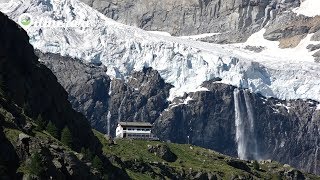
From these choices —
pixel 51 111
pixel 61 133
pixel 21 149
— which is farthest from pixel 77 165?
pixel 51 111

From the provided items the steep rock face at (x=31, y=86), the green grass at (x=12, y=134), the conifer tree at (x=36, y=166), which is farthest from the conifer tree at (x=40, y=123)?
the conifer tree at (x=36, y=166)

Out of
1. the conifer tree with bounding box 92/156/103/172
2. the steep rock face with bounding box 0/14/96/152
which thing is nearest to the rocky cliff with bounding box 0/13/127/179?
the steep rock face with bounding box 0/14/96/152

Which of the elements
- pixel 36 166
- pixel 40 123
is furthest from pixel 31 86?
pixel 36 166

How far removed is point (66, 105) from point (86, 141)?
7.80 metres

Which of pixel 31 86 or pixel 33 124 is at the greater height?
pixel 31 86

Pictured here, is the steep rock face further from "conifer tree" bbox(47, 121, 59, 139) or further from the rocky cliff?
"conifer tree" bbox(47, 121, 59, 139)

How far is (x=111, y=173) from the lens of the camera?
16338 cm

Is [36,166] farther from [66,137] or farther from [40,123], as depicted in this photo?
[66,137]

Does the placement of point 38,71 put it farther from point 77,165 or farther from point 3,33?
point 77,165

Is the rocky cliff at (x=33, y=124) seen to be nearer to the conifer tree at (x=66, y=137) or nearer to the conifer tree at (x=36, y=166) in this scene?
the conifer tree at (x=36, y=166)

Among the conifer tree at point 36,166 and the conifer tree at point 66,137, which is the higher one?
the conifer tree at point 66,137

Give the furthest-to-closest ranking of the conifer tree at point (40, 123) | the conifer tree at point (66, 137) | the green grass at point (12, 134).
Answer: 1. the conifer tree at point (66, 137)
2. the conifer tree at point (40, 123)
3. the green grass at point (12, 134)

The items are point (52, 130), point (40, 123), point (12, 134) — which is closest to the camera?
point (12, 134)

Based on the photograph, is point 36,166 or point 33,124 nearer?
point 36,166
